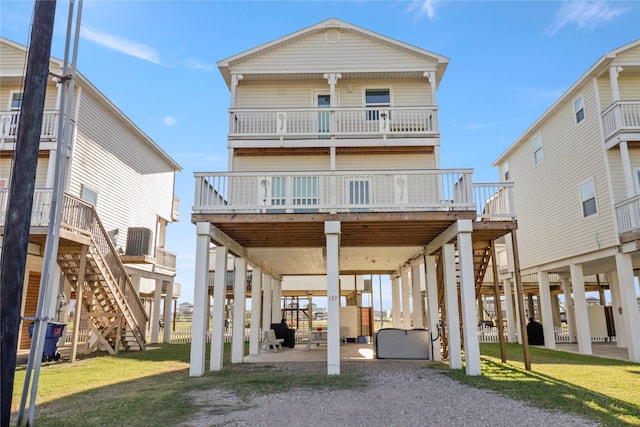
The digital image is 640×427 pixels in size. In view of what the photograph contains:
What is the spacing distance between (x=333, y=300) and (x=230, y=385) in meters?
2.90

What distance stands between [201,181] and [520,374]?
889 centimetres

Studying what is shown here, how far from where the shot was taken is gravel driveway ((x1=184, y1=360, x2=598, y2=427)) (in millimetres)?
5840

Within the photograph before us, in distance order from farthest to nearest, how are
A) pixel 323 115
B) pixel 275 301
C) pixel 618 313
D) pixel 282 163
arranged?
pixel 275 301 → pixel 618 313 → pixel 323 115 → pixel 282 163

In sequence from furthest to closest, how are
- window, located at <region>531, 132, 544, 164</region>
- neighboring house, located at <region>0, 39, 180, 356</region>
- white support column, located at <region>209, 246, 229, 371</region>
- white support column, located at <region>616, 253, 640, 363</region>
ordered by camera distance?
window, located at <region>531, 132, 544, 164</region> → white support column, located at <region>616, 253, 640, 363</region> → neighboring house, located at <region>0, 39, 180, 356</region> → white support column, located at <region>209, 246, 229, 371</region>

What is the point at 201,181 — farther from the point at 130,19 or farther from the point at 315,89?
the point at 315,89

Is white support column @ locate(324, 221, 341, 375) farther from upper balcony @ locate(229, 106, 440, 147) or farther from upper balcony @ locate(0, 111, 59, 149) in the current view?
upper balcony @ locate(0, 111, 59, 149)

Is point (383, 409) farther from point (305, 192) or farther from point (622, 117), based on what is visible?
point (622, 117)

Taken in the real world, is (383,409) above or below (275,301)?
below

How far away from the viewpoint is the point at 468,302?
9.72 meters

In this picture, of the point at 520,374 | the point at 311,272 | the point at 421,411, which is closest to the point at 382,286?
the point at 311,272

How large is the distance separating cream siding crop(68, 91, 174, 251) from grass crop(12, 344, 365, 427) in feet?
22.9

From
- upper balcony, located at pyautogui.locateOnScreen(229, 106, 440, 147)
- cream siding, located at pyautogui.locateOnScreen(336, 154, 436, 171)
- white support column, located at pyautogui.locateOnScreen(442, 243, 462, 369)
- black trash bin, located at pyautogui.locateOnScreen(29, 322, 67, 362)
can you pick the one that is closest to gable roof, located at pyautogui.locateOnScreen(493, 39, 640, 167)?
upper balcony, located at pyautogui.locateOnScreen(229, 106, 440, 147)

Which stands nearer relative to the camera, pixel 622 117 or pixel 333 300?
pixel 333 300

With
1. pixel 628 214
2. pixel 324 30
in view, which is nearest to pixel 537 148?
pixel 628 214
